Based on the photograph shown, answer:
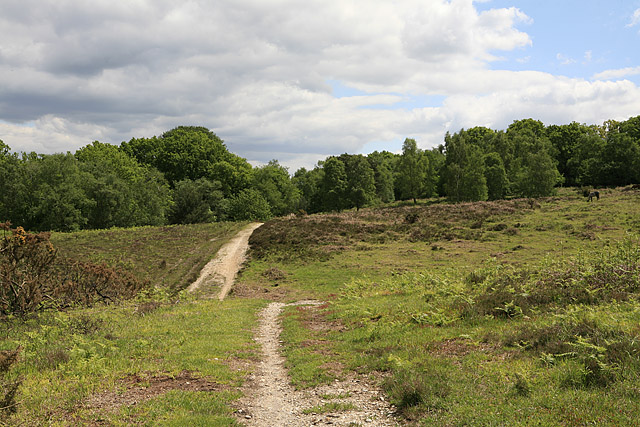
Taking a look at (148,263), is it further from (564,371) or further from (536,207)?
(536,207)

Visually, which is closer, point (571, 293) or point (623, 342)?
point (623, 342)

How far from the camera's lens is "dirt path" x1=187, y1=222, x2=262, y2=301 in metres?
33.0

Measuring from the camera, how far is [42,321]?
1653 cm

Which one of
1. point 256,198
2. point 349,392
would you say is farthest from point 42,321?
point 256,198

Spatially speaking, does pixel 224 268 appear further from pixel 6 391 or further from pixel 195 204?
pixel 195 204

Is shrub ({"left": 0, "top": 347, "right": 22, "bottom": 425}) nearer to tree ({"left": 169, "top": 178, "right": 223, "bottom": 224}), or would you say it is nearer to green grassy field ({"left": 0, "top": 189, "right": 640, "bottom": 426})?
green grassy field ({"left": 0, "top": 189, "right": 640, "bottom": 426})

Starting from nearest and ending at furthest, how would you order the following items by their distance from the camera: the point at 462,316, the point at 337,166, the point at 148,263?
the point at 462,316 → the point at 148,263 → the point at 337,166

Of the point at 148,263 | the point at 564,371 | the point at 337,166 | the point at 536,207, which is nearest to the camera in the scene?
the point at 564,371

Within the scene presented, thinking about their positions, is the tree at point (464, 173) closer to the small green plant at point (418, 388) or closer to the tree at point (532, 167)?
the tree at point (532, 167)

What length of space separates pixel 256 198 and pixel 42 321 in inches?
2536

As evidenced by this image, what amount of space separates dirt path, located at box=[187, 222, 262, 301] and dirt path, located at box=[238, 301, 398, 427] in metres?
19.3

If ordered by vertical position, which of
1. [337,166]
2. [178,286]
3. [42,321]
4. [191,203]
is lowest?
[178,286]

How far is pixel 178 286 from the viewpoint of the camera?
107 feet

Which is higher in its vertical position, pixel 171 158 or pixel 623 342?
pixel 171 158
